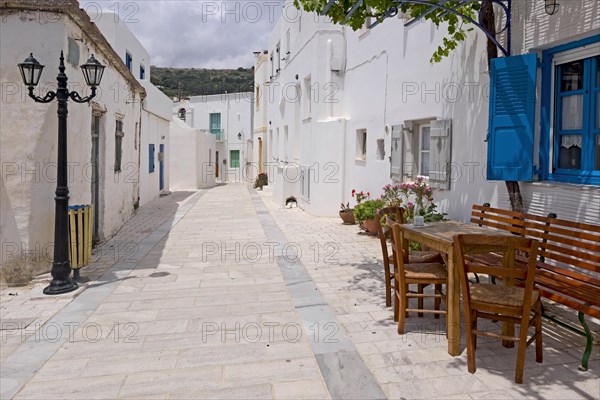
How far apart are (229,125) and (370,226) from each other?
86.1 ft

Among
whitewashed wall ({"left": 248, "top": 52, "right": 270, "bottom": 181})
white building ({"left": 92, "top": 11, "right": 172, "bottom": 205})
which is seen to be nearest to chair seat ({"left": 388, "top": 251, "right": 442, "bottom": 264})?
white building ({"left": 92, "top": 11, "right": 172, "bottom": 205})

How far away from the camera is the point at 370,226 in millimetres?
9789

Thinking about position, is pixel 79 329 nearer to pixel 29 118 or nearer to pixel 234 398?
pixel 234 398

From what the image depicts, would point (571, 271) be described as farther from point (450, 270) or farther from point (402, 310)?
point (402, 310)

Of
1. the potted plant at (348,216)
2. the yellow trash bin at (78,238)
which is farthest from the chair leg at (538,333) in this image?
the potted plant at (348,216)

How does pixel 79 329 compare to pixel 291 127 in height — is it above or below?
below

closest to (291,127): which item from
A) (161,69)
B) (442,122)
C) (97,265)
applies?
(442,122)

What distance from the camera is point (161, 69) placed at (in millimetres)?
60031

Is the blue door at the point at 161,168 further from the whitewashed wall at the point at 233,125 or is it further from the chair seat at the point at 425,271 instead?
the chair seat at the point at 425,271

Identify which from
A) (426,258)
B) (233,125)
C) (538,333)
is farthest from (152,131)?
(233,125)

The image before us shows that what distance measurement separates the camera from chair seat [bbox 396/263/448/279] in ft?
14.0

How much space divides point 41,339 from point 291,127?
14.0m

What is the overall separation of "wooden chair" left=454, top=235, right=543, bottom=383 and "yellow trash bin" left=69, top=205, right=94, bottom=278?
4.74 meters

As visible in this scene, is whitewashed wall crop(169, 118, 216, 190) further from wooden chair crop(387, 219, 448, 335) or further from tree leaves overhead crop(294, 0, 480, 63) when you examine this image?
wooden chair crop(387, 219, 448, 335)
